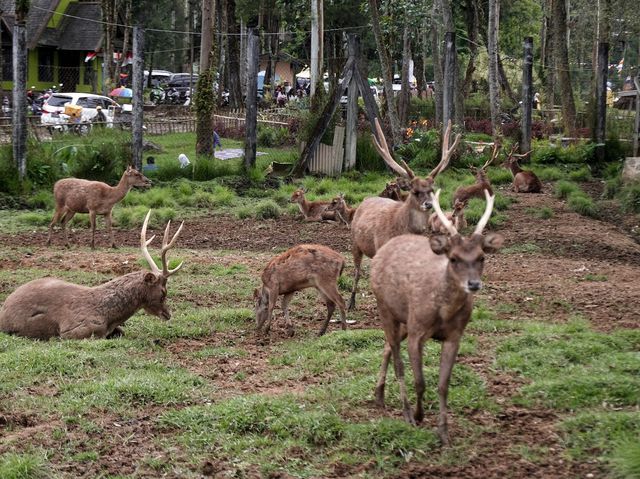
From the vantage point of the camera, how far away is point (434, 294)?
20.3 feet

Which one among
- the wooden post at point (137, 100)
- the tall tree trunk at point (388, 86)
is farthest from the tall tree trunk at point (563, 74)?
the wooden post at point (137, 100)

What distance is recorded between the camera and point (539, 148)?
23.5 meters

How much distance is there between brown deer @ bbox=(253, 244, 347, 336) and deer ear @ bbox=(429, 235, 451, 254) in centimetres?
329

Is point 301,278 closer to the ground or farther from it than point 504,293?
farther from it

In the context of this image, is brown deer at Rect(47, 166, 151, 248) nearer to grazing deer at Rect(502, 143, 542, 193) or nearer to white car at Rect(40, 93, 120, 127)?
grazing deer at Rect(502, 143, 542, 193)

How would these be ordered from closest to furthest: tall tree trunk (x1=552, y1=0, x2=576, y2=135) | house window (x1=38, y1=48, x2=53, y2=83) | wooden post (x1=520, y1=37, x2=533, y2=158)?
wooden post (x1=520, y1=37, x2=533, y2=158) → tall tree trunk (x1=552, y1=0, x2=576, y2=135) → house window (x1=38, y1=48, x2=53, y2=83)

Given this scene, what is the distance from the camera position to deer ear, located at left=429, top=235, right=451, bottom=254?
6094mm

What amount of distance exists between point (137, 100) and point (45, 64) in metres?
30.4

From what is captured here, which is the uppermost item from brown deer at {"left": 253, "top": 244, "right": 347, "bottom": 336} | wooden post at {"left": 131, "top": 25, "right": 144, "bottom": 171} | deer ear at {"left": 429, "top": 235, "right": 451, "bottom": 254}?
wooden post at {"left": 131, "top": 25, "right": 144, "bottom": 171}

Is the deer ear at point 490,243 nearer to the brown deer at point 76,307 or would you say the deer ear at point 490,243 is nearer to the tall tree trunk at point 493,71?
the brown deer at point 76,307

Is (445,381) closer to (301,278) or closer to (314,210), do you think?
(301,278)

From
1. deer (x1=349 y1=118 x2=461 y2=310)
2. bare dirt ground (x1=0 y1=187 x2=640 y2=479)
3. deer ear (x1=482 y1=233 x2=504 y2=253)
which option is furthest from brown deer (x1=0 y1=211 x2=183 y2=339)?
deer ear (x1=482 y1=233 x2=504 y2=253)

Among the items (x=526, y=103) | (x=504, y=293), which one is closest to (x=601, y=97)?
(x=526, y=103)

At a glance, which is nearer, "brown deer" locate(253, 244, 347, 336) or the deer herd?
the deer herd
